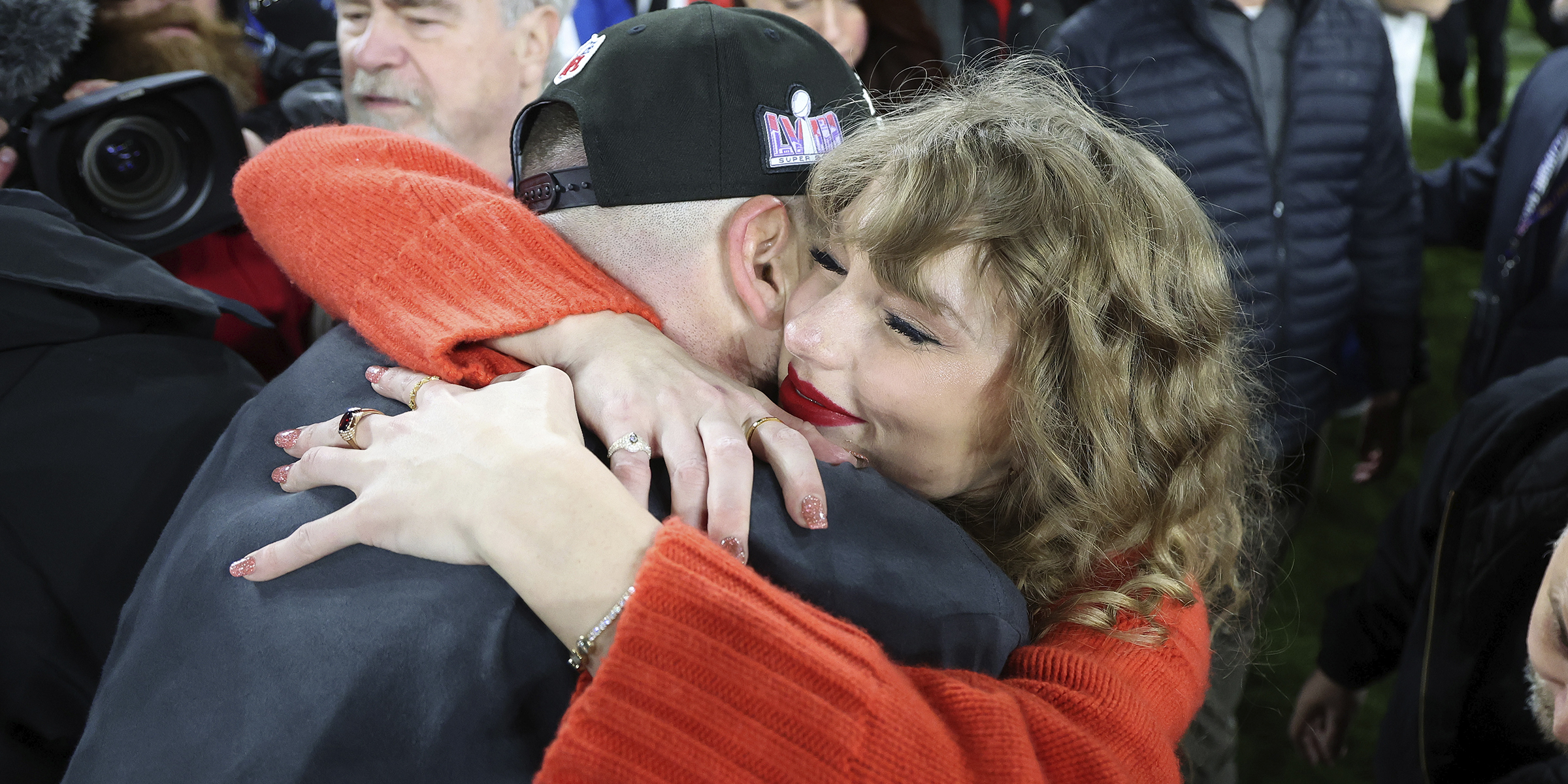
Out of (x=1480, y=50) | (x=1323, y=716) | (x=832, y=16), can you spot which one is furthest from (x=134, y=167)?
(x=1480, y=50)

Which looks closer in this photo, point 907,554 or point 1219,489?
point 907,554

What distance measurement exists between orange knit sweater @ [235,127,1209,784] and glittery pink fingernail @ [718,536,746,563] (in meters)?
0.07

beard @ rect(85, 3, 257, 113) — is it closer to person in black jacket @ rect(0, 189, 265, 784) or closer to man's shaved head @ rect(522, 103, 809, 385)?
person in black jacket @ rect(0, 189, 265, 784)

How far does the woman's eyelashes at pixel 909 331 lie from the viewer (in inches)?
42.7

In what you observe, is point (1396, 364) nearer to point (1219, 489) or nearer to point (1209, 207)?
point (1209, 207)

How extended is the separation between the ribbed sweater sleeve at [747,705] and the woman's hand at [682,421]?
0.10 m

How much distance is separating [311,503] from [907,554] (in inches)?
22.3

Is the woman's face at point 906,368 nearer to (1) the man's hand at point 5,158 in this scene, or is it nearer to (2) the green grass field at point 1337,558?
(2) the green grass field at point 1337,558

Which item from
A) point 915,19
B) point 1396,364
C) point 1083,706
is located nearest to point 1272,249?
point 1396,364

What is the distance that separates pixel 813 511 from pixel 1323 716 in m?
1.71

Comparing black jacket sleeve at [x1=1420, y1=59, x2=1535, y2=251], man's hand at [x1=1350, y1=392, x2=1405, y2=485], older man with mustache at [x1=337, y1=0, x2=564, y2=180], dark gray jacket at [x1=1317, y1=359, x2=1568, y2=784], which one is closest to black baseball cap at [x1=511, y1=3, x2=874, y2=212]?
older man with mustache at [x1=337, y1=0, x2=564, y2=180]

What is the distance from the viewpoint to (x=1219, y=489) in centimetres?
130

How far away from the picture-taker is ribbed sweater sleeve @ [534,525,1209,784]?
0.76m

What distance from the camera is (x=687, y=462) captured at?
3.07ft
